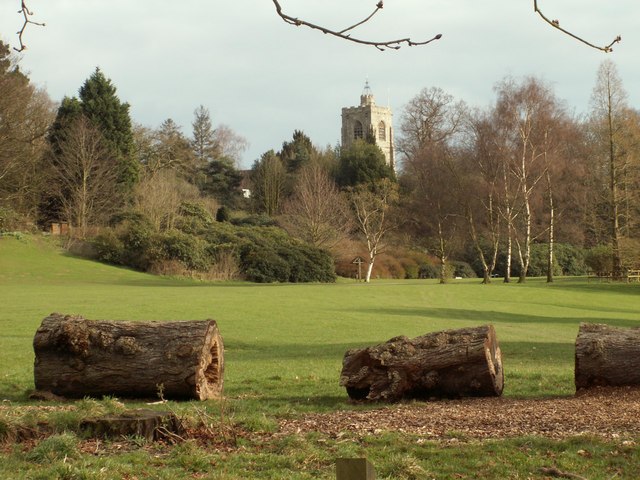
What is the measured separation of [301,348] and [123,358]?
8.79m

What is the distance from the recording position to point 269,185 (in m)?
82.5

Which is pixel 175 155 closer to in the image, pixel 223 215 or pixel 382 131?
pixel 223 215

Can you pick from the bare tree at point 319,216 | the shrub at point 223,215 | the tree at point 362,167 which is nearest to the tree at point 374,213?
the bare tree at point 319,216

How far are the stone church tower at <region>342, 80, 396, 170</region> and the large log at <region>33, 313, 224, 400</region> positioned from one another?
120709mm

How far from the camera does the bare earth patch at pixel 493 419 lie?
788 cm

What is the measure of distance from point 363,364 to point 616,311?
27.9 meters

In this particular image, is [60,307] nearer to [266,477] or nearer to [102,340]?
[102,340]

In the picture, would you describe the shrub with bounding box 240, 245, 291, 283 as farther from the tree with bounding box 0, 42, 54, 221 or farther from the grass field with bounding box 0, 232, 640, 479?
the tree with bounding box 0, 42, 54, 221

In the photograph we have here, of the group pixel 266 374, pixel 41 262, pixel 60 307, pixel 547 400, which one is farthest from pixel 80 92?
pixel 547 400

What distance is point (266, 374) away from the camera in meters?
14.6

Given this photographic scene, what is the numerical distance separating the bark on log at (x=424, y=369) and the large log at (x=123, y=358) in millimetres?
2017

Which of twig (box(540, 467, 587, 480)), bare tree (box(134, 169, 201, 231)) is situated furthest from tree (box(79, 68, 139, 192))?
twig (box(540, 467, 587, 480))

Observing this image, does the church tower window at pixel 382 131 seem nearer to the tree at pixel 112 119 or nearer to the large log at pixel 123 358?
the tree at pixel 112 119

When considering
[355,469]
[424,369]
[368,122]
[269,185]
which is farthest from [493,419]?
[368,122]
